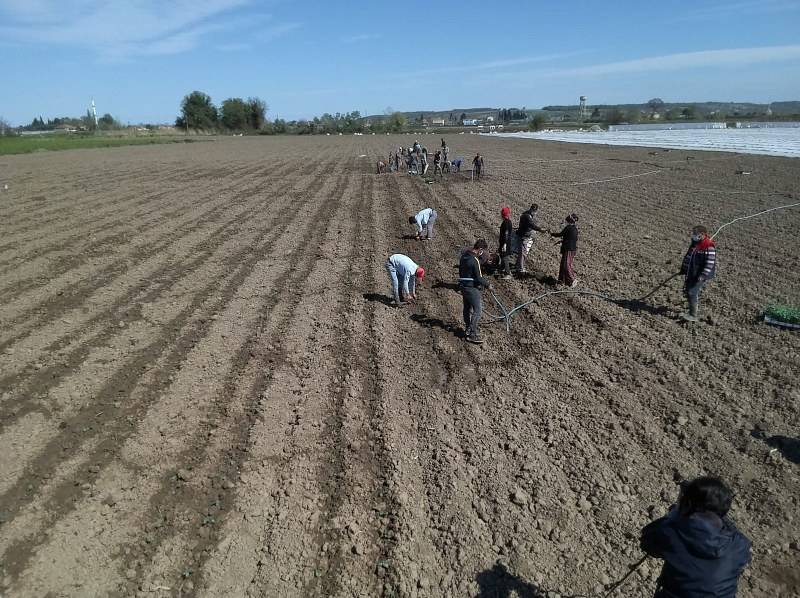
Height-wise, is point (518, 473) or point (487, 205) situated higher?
point (487, 205)

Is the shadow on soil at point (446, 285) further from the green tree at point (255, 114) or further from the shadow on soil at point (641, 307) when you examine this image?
the green tree at point (255, 114)

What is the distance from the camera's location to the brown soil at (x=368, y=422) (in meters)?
4.65

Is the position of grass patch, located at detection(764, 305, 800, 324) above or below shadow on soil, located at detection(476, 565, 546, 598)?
above

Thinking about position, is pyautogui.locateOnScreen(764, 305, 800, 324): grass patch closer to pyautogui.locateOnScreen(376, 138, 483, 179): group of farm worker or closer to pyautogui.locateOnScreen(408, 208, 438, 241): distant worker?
pyautogui.locateOnScreen(408, 208, 438, 241): distant worker

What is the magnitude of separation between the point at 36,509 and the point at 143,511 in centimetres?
107

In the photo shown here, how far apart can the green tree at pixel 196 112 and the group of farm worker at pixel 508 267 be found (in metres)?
131

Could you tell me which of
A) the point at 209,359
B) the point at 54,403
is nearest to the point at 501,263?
the point at 209,359

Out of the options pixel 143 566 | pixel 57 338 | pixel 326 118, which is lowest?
pixel 143 566

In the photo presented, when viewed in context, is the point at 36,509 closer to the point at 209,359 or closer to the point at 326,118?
the point at 209,359

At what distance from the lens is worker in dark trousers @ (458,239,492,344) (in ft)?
26.5

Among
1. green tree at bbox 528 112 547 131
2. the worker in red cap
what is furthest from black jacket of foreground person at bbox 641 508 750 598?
green tree at bbox 528 112 547 131

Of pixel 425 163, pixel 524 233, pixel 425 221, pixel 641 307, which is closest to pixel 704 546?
pixel 641 307

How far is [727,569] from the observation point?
2.91 meters

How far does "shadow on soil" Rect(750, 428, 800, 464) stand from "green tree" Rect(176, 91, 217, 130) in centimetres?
13892
